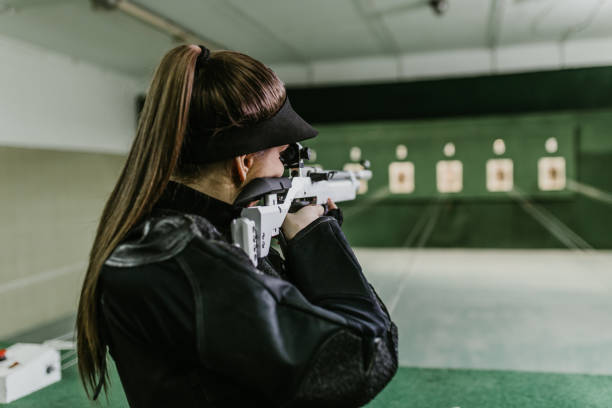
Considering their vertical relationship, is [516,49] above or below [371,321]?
above

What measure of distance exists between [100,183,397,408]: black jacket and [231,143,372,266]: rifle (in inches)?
4.2

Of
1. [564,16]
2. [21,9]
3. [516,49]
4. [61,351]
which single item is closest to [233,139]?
[61,351]

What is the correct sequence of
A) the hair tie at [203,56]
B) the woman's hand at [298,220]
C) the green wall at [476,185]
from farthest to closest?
the green wall at [476,185], the woman's hand at [298,220], the hair tie at [203,56]

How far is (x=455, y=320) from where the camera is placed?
10.7 ft

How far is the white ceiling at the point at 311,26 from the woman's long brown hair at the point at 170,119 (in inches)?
114

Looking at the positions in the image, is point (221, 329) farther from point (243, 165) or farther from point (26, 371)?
point (26, 371)

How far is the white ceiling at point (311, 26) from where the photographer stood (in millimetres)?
3330

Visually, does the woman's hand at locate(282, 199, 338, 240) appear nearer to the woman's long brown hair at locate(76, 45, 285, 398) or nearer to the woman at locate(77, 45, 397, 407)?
the woman at locate(77, 45, 397, 407)

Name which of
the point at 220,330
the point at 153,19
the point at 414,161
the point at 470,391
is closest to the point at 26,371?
the point at 470,391

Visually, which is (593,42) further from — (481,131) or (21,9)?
(21,9)

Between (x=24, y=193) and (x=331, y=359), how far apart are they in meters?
4.10

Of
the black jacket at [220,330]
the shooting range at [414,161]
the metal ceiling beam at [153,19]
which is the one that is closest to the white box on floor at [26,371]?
the shooting range at [414,161]

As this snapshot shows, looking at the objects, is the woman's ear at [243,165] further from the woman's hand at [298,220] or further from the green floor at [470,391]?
the green floor at [470,391]

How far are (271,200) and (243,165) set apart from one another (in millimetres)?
80
